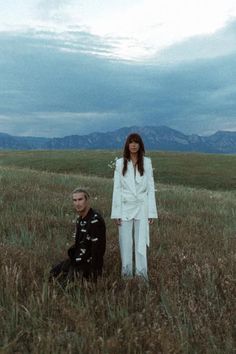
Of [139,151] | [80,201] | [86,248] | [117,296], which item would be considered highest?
[139,151]

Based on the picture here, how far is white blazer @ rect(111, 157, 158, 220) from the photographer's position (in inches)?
305

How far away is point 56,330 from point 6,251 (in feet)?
8.64

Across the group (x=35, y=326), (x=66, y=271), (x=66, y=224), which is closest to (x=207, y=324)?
(x=35, y=326)

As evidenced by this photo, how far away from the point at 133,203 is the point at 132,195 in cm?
13

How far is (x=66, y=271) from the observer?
668 cm

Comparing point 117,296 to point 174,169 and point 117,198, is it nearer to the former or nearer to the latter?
point 117,198

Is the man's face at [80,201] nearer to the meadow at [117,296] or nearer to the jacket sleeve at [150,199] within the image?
the meadow at [117,296]

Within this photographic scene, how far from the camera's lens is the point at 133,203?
7.79m

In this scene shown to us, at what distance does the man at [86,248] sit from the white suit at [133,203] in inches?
34.1

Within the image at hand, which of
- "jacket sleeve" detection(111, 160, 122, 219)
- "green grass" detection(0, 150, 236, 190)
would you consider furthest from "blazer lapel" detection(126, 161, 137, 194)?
"green grass" detection(0, 150, 236, 190)

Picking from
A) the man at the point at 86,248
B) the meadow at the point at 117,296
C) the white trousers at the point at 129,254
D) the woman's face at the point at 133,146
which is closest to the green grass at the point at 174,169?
the meadow at the point at 117,296

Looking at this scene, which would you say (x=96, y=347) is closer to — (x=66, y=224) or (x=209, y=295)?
(x=209, y=295)

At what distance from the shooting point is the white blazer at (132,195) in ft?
25.4

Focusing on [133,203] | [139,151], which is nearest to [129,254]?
[133,203]
